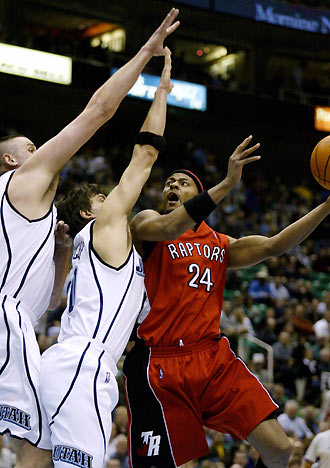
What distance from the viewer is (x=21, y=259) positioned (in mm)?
4141

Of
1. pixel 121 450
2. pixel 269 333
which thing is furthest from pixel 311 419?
pixel 121 450

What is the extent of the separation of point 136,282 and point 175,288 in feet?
2.81

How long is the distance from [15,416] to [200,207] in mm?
1534

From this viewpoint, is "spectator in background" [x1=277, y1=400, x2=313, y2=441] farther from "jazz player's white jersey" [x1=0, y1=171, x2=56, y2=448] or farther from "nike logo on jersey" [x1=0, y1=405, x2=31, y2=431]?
"nike logo on jersey" [x1=0, y1=405, x2=31, y2=431]

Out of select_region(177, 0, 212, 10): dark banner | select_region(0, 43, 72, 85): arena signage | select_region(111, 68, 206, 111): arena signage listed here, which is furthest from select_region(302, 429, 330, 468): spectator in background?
select_region(177, 0, 212, 10): dark banner

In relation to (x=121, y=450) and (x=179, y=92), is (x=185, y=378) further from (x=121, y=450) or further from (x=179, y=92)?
(x=179, y=92)

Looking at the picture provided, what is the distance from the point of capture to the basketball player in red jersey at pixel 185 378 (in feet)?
16.8

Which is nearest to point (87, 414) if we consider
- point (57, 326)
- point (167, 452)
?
point (167, 452)

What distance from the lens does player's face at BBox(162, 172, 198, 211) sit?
5434mm

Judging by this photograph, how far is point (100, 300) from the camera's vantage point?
13.6ft

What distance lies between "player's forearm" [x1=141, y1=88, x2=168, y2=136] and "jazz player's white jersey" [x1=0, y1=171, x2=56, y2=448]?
0.88 m

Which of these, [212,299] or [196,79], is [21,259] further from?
[196,79]

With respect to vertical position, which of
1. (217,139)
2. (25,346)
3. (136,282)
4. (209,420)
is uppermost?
(217,139)

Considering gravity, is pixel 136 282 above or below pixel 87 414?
above
